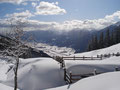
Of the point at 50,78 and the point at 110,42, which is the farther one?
the point at 110,42

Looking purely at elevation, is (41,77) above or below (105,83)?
below

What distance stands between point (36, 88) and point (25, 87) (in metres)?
1.66

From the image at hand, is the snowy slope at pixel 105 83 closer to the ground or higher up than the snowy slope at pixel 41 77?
higher up

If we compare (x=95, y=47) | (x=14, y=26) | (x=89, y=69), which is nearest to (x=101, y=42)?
(x=95, y=47)

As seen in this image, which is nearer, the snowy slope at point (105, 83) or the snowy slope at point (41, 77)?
the snowy slope at point (105, 83)

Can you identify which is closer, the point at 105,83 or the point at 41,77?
the point at 105,83

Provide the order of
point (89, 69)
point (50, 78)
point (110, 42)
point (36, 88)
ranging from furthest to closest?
1. point (110, 42)
2. point (89, 69)
3. point (50, 78)
4. point (36, 88)

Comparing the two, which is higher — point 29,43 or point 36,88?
point 29,43

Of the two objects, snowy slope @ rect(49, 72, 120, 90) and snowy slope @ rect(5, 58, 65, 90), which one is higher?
snowy slope @ rect(49, 72, 120, 90)

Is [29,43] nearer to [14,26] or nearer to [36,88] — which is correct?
[14,26]

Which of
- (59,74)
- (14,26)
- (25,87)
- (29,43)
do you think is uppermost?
(14,26)

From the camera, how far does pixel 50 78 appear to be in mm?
18828

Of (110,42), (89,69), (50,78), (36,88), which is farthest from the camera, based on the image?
(110,42)

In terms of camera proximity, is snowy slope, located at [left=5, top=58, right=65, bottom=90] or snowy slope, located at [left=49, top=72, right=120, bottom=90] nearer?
snowy slope, located at [left=49, top=72, right=120, bottom=90]
